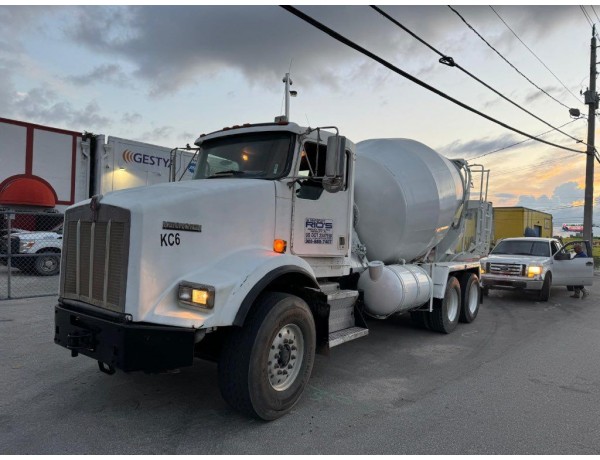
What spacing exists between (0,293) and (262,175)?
8.63m

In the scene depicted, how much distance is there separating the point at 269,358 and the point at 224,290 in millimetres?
878

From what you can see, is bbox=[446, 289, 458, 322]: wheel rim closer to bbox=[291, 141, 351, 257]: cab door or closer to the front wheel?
bbox=[291, 141, 351, 257]: cab door

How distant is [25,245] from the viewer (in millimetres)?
11992

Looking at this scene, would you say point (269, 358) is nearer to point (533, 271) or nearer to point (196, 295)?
point (196, 295)

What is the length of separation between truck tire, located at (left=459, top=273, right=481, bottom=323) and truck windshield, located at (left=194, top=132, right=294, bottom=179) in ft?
18.2

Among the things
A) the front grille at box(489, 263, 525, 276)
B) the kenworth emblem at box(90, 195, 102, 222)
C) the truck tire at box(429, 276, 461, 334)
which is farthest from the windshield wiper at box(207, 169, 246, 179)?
the front grille at box(489, 263, 525, 276)

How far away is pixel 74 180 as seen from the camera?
14.8m

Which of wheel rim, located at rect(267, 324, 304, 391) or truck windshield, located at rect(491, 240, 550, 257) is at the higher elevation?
truck windshield, located at rect(491, 240, 550, 257)

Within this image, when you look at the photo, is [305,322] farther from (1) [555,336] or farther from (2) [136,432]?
(1) [555,336]

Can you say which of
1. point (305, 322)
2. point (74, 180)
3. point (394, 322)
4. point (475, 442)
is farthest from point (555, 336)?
point (74, 180)

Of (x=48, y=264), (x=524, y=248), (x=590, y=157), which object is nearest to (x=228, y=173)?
(x=48, y=264)

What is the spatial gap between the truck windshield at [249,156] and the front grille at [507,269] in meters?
9.73

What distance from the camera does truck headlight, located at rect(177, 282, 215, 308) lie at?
359cm

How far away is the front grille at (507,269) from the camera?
12.1 metres
